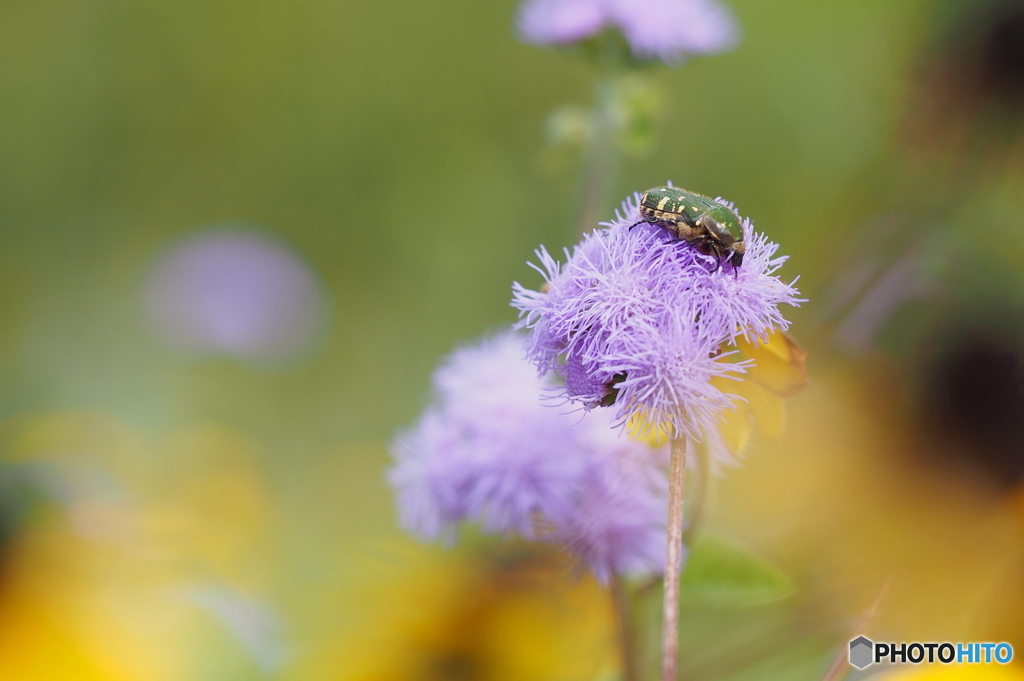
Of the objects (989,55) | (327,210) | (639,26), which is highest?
(327,210)


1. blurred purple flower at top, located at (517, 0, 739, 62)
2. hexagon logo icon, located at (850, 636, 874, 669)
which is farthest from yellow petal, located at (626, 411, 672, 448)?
blurred purple flower at top, located at (517, 0, 739, 62)

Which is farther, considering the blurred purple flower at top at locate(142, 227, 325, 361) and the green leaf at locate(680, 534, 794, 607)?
the blurred purple flower at top at locate(142, 227, 325, 361)

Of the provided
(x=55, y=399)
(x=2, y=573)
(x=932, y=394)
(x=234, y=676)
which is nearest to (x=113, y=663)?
(x=234, y=676)

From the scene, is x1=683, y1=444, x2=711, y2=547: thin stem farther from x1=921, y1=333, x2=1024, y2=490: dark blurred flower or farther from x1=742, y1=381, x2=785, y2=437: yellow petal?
x1=921, y1=333, x2=1024, y2=490: dark blurred flower

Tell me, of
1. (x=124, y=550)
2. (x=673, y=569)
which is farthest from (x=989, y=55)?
(x=124, y=550)

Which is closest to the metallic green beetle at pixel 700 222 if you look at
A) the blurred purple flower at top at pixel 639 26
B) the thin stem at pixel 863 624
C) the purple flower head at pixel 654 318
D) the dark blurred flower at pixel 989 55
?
the purple flower head at pixel 654 318

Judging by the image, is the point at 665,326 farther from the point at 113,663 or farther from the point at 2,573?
the point at 2,573

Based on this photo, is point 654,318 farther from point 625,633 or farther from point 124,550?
point 124,550
